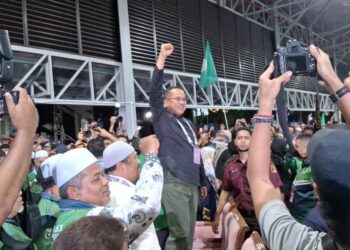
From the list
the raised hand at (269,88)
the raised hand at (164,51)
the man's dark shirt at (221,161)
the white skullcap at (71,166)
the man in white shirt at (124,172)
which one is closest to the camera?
the raised hand at (269,88)

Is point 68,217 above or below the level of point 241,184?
above

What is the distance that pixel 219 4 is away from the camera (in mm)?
11305

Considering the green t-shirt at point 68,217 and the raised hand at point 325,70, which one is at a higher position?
the raised hand at point 325,70

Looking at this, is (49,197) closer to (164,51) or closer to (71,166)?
(71,166)

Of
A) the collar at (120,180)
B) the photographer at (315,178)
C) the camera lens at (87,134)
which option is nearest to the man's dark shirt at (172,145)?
the collar at (120,180)

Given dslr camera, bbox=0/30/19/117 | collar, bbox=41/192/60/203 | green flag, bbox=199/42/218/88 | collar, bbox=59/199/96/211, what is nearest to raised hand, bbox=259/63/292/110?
dslr camera, bbox=0/30/19/117

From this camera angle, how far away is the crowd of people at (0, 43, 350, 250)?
0.93 m

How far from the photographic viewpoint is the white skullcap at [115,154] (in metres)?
2.20

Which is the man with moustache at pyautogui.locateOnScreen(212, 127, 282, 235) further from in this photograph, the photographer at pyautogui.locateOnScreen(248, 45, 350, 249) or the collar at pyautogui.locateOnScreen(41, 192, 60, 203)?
the photographer at pyautogui.locateOnScreen(248, 45, 350, 249)

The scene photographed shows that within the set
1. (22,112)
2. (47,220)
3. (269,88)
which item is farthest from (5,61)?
(47,220)

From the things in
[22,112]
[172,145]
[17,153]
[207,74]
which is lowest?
[172,145]

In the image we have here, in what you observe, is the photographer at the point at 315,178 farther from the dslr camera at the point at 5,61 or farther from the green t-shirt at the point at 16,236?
the green t-shirt at the point at 16,236

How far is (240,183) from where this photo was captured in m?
3.17

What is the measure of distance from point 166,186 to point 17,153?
6.01 ft
